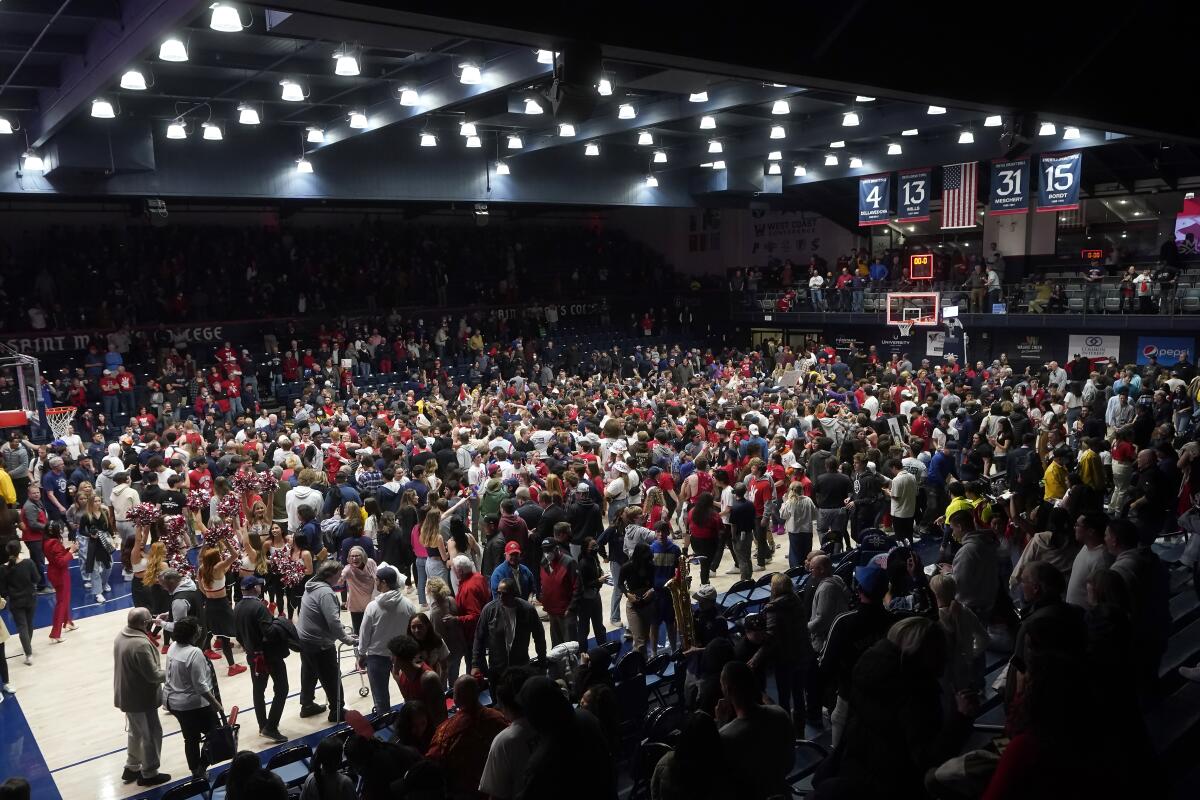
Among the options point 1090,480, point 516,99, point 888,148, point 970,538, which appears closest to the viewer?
point 970,538

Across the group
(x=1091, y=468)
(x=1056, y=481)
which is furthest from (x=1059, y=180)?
(x=1056, y=481)

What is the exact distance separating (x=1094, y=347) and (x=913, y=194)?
23.8 ft

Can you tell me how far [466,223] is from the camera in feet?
102

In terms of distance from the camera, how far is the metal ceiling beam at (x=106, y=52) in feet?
29.3

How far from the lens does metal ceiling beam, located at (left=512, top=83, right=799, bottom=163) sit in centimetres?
1614

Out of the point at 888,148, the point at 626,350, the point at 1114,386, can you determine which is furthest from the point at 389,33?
the point at 626,350

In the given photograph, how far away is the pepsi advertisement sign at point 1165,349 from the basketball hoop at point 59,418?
25.4m

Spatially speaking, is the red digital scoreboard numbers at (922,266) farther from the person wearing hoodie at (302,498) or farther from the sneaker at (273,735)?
the sneaker at (273,735)

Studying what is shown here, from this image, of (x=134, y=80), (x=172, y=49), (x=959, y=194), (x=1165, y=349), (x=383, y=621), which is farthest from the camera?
(x=1165, y=349)

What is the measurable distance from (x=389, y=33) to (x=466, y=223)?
65.4ft

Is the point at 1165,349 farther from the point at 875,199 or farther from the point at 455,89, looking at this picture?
the point at 455,89

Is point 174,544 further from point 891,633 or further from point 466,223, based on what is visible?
point 466,223

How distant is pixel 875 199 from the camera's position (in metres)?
22.1

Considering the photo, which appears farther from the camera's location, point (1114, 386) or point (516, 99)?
point (516, 99)
